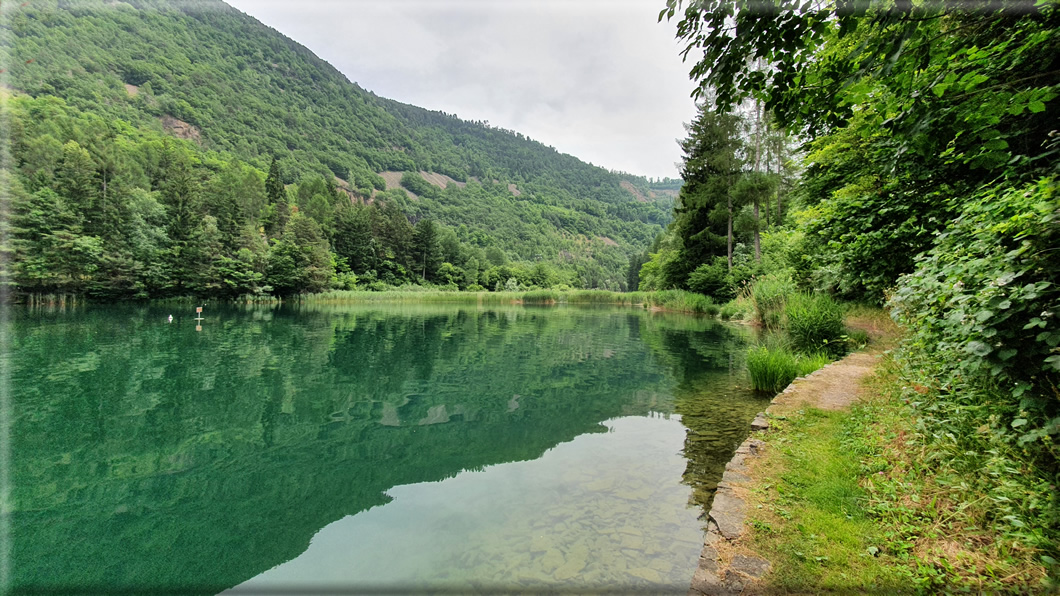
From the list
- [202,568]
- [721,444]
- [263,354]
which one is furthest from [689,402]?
[263,354]

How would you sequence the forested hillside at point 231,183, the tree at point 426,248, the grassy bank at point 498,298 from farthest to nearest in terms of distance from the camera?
the tree at point 426,248 → the grassy bank at point 498,298 → the forested hillside at point 231,183

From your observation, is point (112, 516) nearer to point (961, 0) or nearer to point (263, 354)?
point (961, 0)

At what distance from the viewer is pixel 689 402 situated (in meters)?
7.56

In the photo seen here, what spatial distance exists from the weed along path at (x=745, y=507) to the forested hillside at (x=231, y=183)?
2552cm

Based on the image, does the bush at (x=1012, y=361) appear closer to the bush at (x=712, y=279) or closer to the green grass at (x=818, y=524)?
the green grass at (x=818, y=524)

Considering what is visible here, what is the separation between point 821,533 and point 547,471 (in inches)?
116

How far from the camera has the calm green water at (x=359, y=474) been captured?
10.3 ft

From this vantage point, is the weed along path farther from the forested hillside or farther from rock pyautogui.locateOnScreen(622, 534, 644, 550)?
the forested hillside

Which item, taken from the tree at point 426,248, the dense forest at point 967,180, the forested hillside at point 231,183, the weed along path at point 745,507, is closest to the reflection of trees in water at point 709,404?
the weed along path at point 745,507

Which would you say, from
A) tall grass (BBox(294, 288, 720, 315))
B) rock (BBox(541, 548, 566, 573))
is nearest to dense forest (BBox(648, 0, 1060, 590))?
rock (BBox(541, 548, 566, 573))

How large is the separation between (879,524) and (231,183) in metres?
57.2

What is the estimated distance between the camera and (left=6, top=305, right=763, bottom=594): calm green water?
124 inches

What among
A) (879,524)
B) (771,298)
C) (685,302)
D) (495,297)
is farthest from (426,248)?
(879,524)

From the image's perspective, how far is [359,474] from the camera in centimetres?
489
